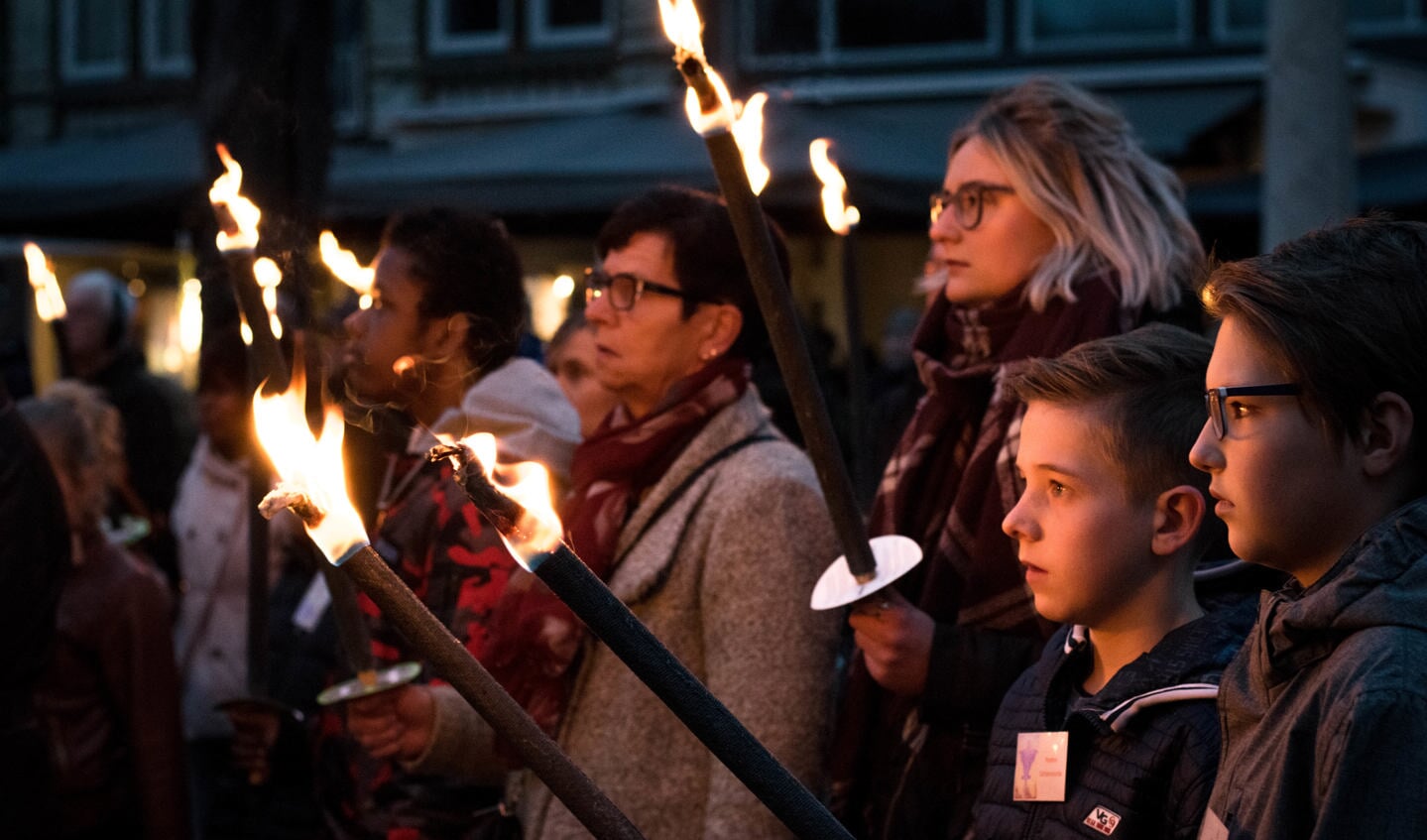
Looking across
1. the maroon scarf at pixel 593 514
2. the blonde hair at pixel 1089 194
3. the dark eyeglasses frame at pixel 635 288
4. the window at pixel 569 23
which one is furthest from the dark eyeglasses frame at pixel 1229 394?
the window at pixel 569 23

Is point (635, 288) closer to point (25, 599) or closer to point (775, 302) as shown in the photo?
point (775, 302)

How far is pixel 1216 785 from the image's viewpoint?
5.66ft

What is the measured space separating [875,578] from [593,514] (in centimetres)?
85

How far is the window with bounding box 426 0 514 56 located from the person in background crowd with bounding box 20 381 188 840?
1247 centimetres

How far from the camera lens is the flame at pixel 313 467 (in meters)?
1.37

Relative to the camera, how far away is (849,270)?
10.5 feet

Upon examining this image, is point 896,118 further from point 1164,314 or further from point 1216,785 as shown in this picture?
point 1216,785

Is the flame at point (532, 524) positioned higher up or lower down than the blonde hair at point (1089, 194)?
lower down

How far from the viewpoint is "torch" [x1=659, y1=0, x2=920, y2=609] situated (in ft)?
5.32

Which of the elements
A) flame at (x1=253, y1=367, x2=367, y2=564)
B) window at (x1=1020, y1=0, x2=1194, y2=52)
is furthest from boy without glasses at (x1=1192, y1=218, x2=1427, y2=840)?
window at (x1=1020, y1=0, x2=1194, y2=52)

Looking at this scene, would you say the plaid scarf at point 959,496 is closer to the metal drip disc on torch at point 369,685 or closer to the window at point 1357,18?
the metal drip disc on torch at point 369,685

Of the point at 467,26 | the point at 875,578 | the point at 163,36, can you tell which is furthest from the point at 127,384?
the point at 163,36

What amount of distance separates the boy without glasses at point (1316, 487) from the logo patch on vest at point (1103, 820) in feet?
1.00

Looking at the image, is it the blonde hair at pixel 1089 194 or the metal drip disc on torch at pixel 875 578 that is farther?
the blonde hair at pixel 1089 194
